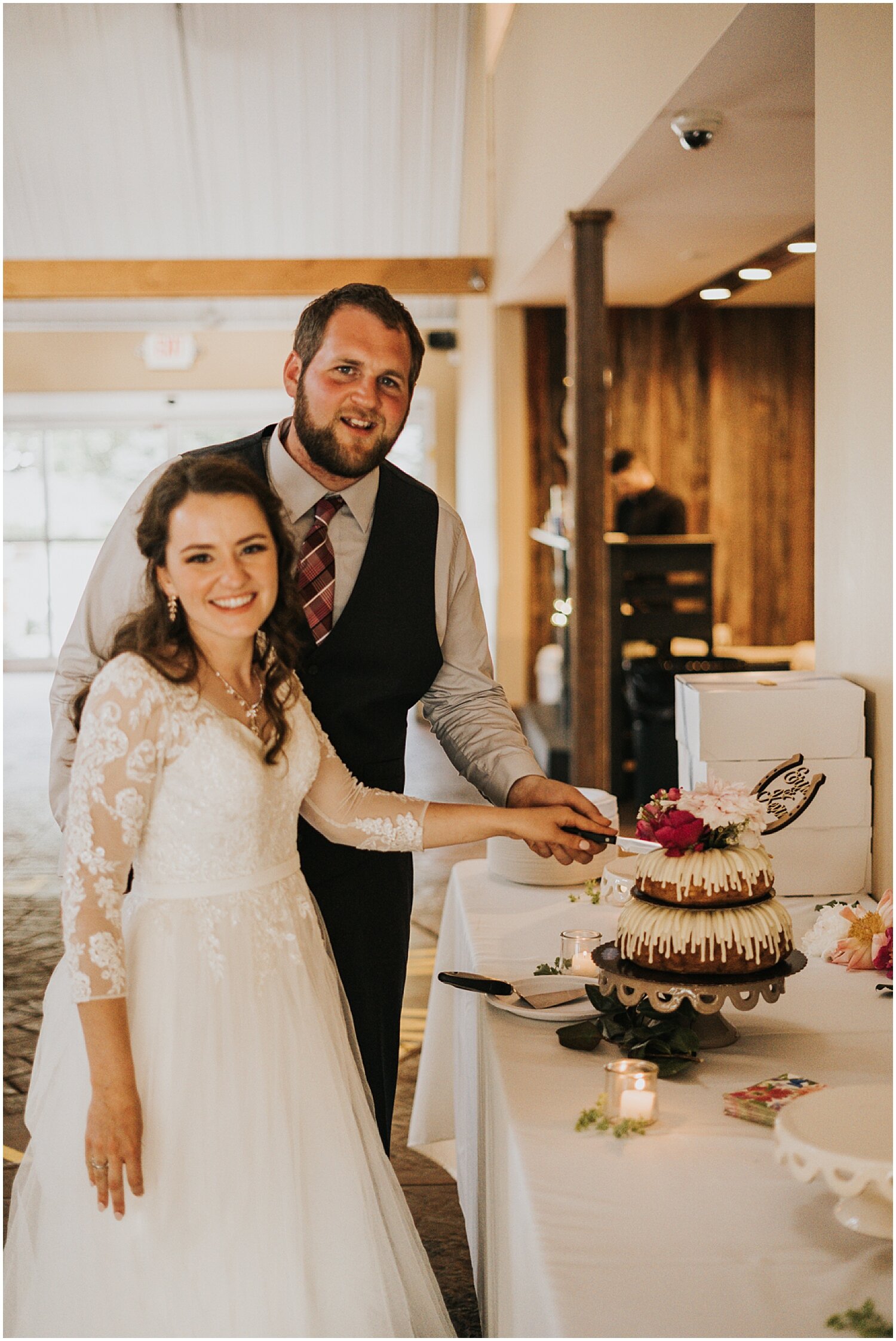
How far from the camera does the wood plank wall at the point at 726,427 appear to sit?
831cm

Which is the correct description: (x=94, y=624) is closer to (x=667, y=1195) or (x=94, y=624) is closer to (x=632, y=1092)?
(x=632, y=1092)

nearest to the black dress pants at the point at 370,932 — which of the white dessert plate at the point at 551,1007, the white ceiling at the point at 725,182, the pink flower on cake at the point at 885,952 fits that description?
the white dessert plate at the point at 551,1007

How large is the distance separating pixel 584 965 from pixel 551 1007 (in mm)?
144

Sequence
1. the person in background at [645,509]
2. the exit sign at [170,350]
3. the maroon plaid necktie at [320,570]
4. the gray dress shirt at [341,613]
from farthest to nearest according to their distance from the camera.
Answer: the exit sign at [170,350]
the person in background at [645,509]
the maroon plaid necktie at [320,570]
the gray dress shirt at [341,613]

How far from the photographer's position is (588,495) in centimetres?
564

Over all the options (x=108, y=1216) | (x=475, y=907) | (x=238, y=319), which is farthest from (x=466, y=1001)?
(x=238, y=319)

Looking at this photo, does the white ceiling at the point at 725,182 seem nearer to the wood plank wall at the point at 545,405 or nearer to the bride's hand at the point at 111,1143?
the wood plank wall at the point at 545,405

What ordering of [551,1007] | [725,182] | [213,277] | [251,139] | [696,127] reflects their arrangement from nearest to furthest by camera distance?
[551,1007]
[696,127]
[725,182]
[213,277]
[251,139]

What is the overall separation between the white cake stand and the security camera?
3442 mm

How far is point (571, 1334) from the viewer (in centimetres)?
102

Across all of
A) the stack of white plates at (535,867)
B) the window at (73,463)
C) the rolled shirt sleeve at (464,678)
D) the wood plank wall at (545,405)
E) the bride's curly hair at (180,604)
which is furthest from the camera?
the window at (73,463)

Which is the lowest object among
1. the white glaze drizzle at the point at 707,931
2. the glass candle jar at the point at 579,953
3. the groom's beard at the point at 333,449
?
the glass candle jar at the point at 579,953

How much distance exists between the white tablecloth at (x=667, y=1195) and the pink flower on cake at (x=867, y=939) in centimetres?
2

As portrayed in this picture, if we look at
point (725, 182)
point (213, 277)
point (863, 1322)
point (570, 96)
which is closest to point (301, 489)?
point (863, 1322)
